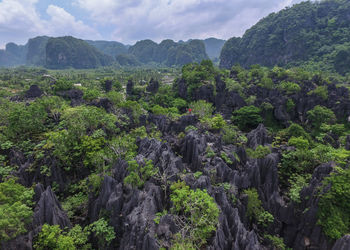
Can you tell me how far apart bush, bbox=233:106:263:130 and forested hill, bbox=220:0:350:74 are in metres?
61.0

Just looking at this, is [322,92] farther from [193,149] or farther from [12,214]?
[12,214]

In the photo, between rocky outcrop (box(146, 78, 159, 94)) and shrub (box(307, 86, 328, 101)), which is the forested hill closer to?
Answer: shrub (box(307, 86, 328, 101))

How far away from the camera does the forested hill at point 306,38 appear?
80.2m

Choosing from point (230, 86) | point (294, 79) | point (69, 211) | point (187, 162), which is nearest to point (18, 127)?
point (69, 211)

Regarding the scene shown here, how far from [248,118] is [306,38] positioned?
9068 cm

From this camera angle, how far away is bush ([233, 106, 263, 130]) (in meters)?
39.9

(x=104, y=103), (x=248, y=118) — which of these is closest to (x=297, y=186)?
(x=248, y=118)

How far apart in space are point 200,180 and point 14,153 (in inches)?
834

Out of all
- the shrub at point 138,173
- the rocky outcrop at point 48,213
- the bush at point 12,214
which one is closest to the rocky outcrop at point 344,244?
the shrub at point 138,173

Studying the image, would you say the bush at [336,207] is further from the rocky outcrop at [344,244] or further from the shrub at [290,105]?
the shrub at [290,105]

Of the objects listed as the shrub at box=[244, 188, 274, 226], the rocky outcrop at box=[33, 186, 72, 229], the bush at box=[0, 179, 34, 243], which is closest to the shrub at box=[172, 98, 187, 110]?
the shrub at box=[244, 188, 274, 226]

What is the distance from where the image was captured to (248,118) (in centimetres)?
4053

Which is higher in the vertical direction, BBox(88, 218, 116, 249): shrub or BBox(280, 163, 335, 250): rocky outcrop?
BBox(88, 218, 116, 249): shrub

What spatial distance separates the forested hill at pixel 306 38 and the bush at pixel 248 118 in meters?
61.0
